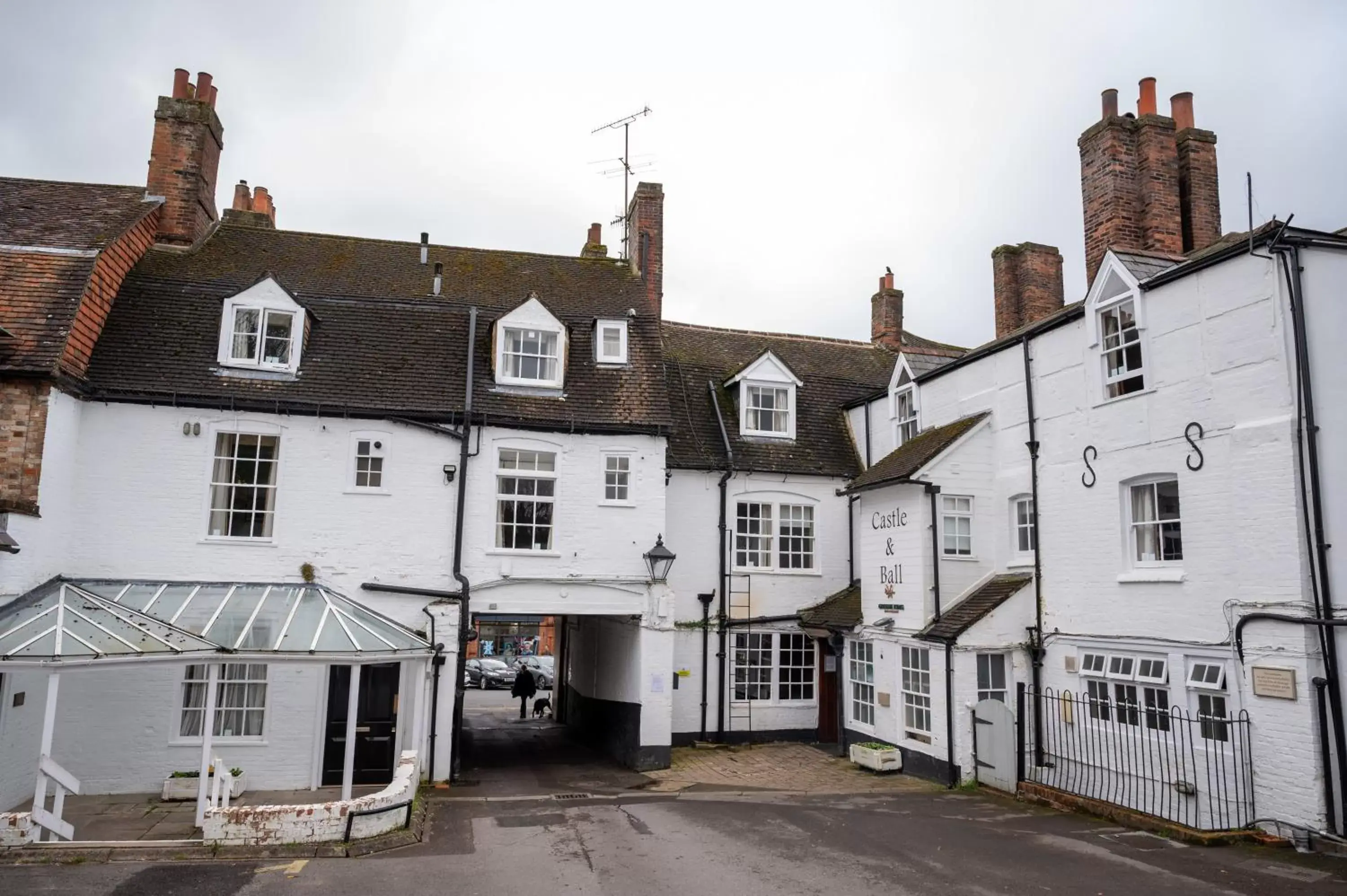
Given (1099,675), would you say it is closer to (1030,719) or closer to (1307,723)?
(1030,719)

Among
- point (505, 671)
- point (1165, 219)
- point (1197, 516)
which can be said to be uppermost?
point (1165, 219)

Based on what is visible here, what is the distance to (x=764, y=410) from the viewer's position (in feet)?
71.7

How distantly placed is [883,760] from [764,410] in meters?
8.67

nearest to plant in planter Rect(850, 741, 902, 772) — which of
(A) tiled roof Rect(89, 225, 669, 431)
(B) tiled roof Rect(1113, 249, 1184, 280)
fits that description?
(A) tiled roof Rect(89, 225, 669, 431)

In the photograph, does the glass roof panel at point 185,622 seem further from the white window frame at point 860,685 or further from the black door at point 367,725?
the white window frame at point 860,685

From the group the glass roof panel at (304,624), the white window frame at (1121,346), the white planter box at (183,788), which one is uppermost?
the white window frame at (1121,346)

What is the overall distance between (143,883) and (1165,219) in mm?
18646

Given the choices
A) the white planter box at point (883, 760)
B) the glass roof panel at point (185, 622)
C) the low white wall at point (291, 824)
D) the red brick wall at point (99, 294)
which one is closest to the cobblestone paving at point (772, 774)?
the white planter box at point (883, 760)

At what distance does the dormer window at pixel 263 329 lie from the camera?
16.6 meters

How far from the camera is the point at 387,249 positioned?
69.6ft

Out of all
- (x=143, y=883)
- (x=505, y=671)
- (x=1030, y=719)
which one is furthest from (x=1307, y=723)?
(x=505, y=671)

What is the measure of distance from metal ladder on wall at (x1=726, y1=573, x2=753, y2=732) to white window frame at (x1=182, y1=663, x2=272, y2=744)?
955 centimetres

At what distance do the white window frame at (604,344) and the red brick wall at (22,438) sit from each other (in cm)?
964

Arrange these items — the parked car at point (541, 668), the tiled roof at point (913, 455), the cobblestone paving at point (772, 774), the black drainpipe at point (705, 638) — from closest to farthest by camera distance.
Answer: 1. the cobblestone paving at point (772, 774)
2. the tiled roof at point (913, 455)
3. the black drainpipe at point (705, 638)
4. the parked car at point (541, 668)
